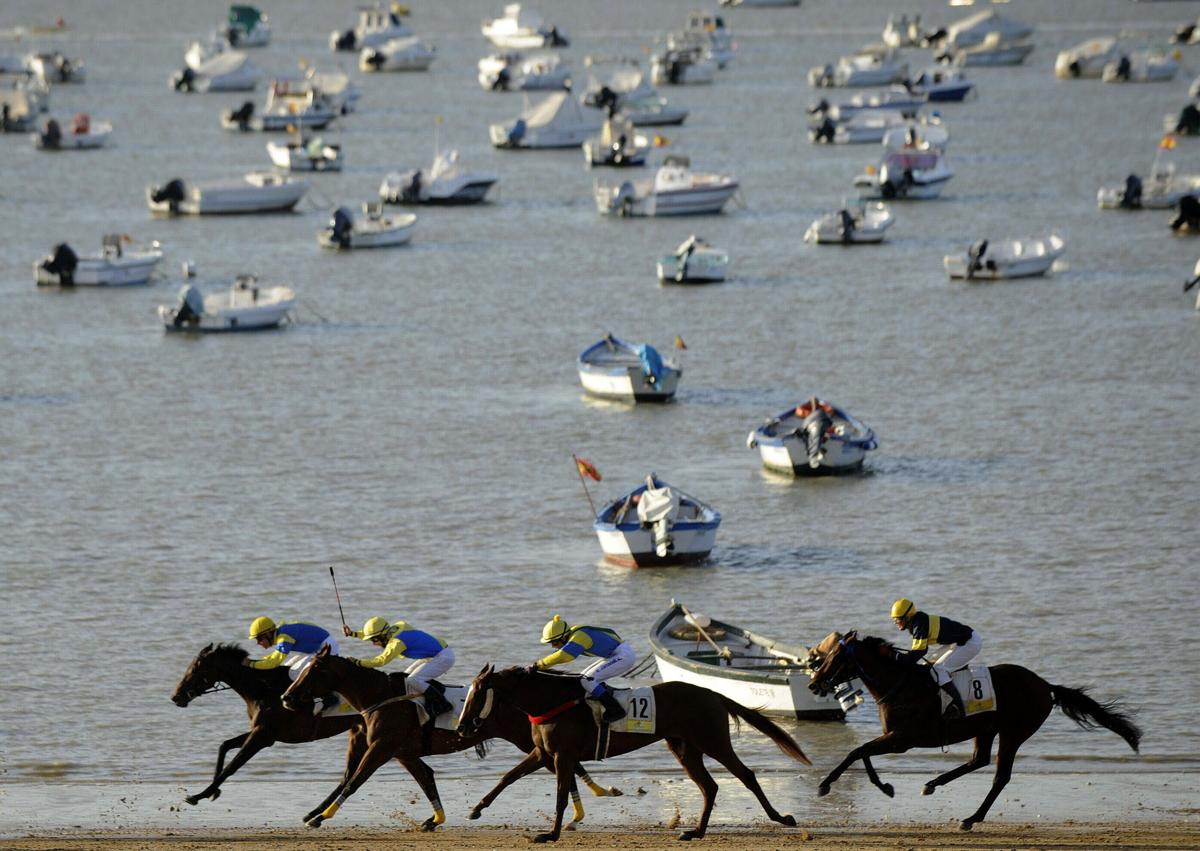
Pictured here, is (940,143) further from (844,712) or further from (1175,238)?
(844,712)

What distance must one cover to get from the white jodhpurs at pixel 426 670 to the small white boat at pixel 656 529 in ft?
49.5

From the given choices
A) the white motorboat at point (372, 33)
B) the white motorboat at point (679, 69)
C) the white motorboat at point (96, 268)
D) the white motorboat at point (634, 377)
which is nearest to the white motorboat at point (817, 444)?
the white motorboat at point (634, 377)

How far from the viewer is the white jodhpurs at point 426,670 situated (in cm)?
2467

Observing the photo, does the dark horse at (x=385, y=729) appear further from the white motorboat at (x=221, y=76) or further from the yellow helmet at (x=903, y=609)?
the white motorboat at (x=221, y=76)

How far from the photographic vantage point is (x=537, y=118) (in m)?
120

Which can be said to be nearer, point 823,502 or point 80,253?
point 823,502

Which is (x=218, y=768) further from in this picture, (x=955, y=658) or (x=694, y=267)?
(x=694, y=267)

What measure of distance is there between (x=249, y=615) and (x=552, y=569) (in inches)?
236

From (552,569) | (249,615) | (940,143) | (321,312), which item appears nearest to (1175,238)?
(940,143)

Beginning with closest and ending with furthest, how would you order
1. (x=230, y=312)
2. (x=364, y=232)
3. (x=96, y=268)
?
1. (x=230, y=312)
2. (x=96, y=268)
3. (x=364, y=232)

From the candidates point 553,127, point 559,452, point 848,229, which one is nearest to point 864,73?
point 553,127

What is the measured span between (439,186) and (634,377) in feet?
147

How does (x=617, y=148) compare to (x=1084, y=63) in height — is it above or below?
below

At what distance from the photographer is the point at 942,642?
24.9 m
